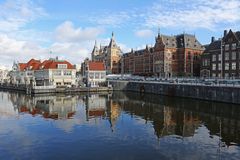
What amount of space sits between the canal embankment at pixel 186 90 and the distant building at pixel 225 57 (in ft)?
56.1

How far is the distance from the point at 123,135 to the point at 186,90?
3779 centimetres

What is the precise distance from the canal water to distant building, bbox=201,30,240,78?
40198 millimetres

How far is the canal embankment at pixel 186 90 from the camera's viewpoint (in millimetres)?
50188

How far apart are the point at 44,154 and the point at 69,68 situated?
71.5 metres

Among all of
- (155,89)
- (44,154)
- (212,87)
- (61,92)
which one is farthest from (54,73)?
(44,154)

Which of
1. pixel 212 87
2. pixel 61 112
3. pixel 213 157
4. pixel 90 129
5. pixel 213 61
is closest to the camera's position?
pixel 213 157

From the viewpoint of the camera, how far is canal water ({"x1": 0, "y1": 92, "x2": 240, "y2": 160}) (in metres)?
21.8

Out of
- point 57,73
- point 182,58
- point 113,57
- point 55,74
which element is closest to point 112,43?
point 113,57

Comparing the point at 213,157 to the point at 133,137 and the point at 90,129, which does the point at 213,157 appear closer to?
the point at 133,137

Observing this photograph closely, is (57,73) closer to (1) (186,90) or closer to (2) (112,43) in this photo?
(1) (186,90)

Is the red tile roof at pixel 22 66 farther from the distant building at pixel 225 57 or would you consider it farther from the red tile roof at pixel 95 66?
the distant building at pixel 225 57

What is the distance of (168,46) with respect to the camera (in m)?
106

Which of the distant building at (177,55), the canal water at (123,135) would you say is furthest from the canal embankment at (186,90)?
the distant building at (177,55)

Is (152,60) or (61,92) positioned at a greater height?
(152,60)
